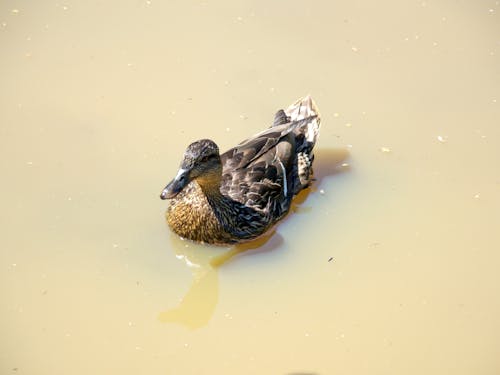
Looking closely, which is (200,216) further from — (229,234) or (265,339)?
(265,339)

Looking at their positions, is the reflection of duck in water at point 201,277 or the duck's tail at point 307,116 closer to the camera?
the reflection of duck in water at point 201,277

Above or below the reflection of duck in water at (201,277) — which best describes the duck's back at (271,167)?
above

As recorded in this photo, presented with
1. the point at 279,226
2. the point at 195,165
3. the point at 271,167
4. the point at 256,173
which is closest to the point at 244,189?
the point at 256,173

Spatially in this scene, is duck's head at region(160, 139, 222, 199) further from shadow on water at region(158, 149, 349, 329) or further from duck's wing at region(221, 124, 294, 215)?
shadow on water at region(158, 149, 349, 329)

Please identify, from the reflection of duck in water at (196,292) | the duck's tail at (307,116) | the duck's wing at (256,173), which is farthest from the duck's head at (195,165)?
the duck's tail at (307,116)

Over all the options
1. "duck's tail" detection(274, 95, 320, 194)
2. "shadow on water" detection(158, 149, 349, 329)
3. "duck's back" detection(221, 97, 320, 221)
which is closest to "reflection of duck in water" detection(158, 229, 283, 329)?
"shadow on water" detection(158, 149, 349, 329)

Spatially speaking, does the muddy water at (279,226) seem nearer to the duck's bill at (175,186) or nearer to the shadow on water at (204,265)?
the shadow on water at (204,265)

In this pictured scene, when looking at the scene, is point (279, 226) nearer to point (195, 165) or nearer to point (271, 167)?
point (271, 167)
